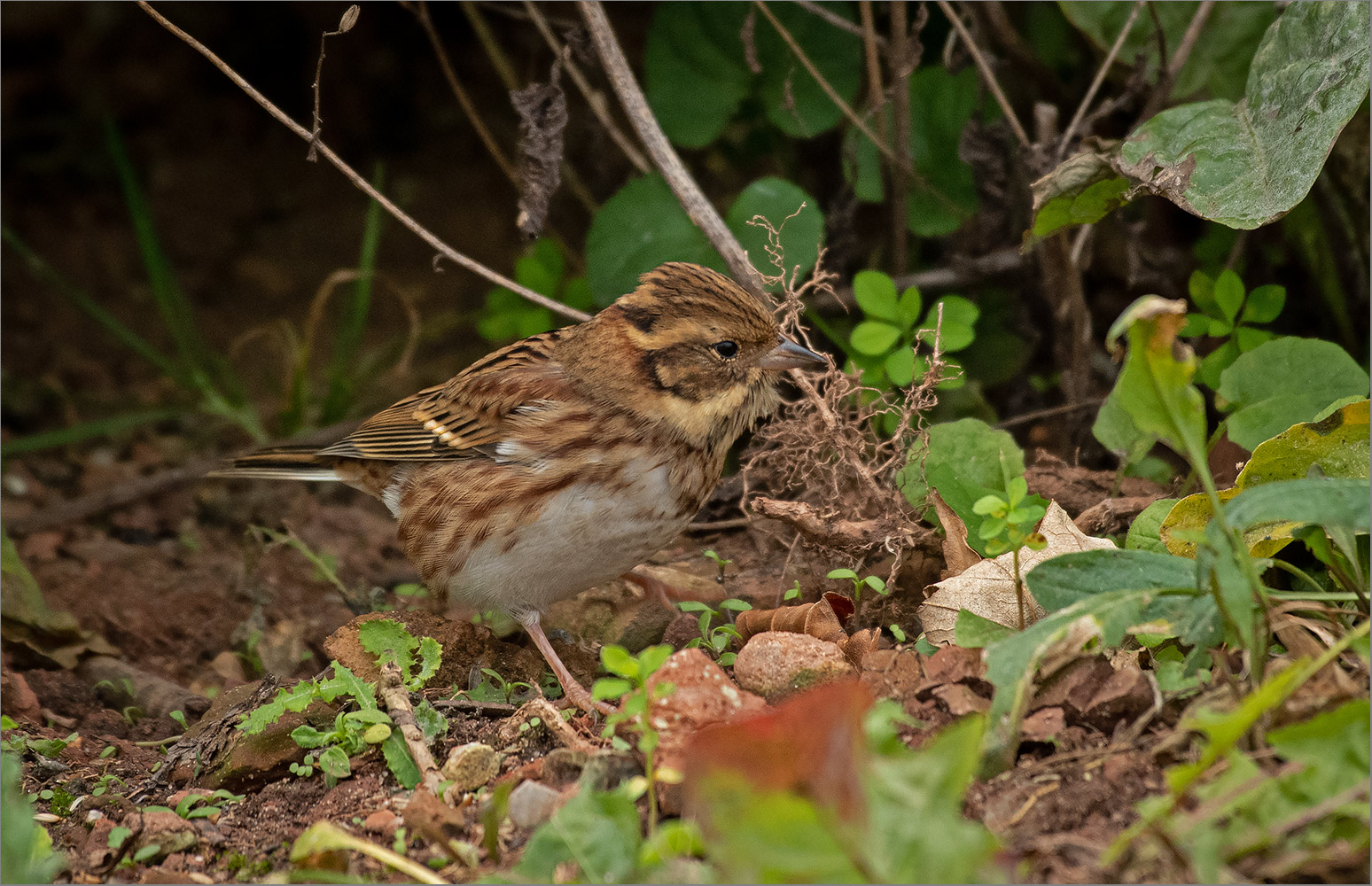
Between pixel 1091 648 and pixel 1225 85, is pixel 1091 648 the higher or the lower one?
the lower one

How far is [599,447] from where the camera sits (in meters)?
3.70

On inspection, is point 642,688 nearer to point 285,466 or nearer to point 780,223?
point 780,223

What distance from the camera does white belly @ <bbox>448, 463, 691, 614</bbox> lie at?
3586mm

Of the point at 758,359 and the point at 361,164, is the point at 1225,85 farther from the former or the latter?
the point at 361,164

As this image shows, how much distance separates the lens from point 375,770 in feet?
9.58

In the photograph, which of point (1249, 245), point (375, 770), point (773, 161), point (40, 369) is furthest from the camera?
point (40, 369)

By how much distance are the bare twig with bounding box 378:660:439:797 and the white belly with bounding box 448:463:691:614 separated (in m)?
0.55

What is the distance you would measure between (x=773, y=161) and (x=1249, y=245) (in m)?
1.93

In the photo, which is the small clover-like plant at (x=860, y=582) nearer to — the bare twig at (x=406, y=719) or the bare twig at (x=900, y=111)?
the bare twig at (x=406, y=719)

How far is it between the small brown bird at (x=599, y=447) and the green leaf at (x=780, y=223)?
1.84ft

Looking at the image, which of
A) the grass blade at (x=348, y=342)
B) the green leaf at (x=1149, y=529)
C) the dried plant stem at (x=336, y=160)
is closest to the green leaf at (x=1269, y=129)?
the green leaf at (x=1149, y=529)

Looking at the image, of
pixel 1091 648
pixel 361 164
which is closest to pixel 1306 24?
pixel 1091 648

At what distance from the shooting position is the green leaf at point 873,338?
4203mm

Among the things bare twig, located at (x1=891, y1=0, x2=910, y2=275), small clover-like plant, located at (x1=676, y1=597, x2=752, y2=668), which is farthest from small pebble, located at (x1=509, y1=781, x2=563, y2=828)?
bare twig, located at (x1=891, y1=0, x2=910, y2=275)
